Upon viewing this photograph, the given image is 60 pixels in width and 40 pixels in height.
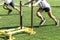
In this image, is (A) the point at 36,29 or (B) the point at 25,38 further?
(A) the point at 36,29

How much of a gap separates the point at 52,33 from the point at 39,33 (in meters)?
0.52

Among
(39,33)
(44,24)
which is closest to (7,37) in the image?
(39,33)

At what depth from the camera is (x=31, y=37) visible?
9688 millimetres

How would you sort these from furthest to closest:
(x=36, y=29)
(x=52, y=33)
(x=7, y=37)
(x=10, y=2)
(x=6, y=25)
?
(x=10, y=2) < (x=6, y=25) < (x=36, y=29) < (x=52, y=33) < (x=7, y=37)

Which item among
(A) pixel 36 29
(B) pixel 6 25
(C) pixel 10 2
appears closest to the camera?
(A) pixel 36 29

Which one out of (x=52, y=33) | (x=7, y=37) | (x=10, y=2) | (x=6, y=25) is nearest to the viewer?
(x=7, y=37)

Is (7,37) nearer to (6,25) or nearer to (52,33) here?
(52,33)

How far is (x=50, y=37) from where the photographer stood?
966cm

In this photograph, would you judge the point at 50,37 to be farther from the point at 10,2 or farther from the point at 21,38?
the point at 10,2

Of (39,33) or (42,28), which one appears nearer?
(39,33)

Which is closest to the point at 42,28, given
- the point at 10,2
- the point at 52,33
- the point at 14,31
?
the point at 52,33

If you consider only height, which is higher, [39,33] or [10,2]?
[10,2]

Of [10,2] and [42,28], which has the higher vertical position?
[10,2]

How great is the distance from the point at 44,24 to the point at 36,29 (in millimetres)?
1226
